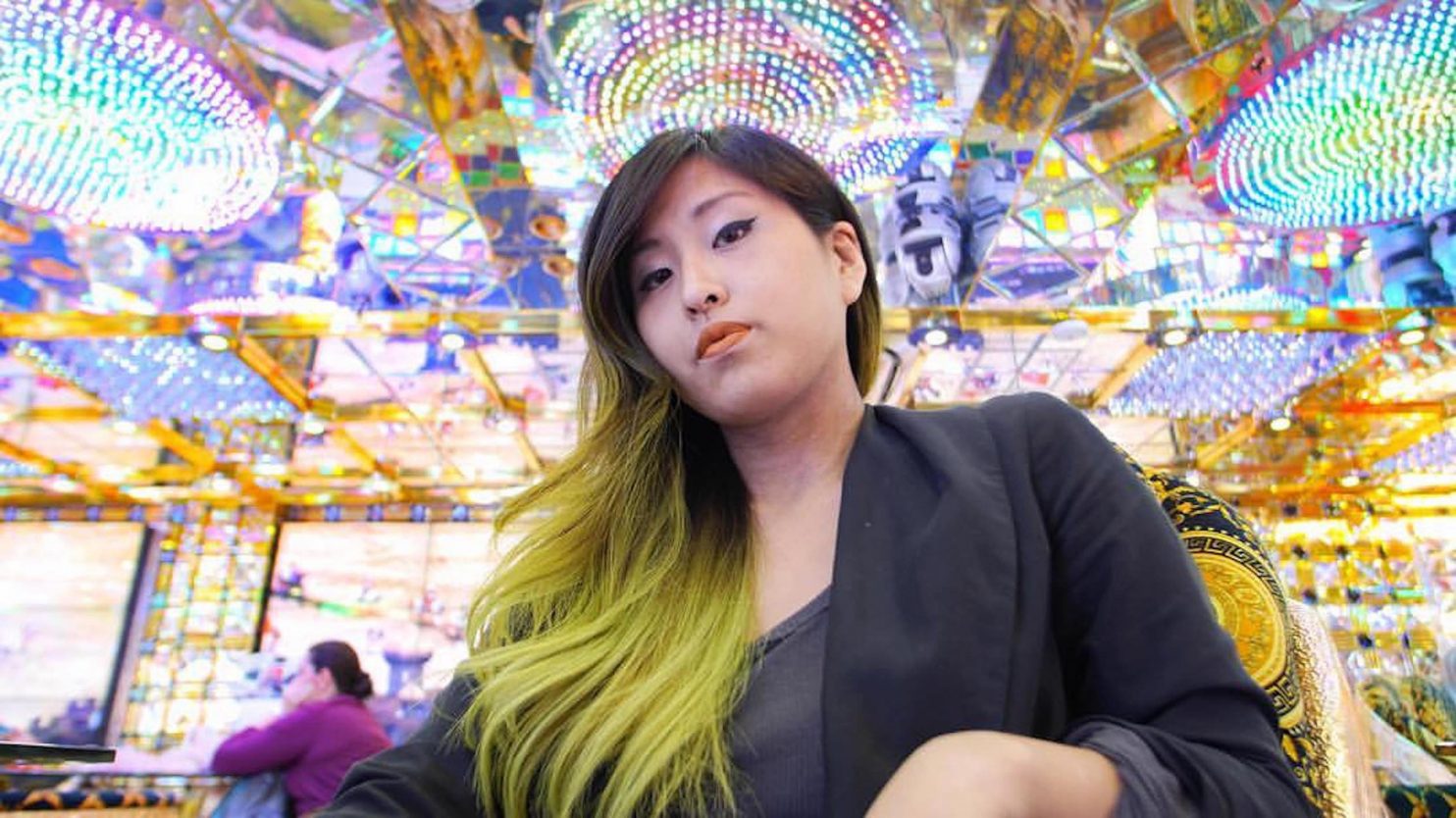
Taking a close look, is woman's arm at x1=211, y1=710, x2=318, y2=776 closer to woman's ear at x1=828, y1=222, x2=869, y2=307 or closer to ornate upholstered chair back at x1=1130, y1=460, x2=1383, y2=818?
woman's ear at x1=828, y1=222, x2=869, y2=307

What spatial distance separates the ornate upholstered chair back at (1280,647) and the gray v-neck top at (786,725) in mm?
208

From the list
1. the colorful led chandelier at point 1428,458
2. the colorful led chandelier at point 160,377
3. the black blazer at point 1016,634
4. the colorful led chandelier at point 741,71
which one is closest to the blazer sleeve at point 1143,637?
the black blazer at point 1016,634

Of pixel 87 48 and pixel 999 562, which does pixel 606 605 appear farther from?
pixel 87 48

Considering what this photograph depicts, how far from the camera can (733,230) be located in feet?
2.68

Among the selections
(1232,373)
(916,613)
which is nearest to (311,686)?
(916,613)

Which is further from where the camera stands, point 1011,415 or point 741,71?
point 741,71

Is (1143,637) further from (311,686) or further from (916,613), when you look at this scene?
(311,686)

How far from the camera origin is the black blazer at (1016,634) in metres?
0.52

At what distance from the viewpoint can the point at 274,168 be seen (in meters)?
2.82

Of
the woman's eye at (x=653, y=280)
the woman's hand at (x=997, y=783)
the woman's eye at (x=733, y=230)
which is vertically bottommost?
the woman's hand at (x=997, y=783)

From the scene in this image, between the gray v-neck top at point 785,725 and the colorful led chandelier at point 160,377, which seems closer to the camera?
the gray v-neck top at point 785,725

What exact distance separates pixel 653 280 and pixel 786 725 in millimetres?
443

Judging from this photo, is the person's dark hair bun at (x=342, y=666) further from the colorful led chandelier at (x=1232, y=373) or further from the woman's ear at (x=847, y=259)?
the colorful led chandelier at (x=1232, y=373)

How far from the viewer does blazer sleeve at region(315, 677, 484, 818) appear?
2.02 ft
